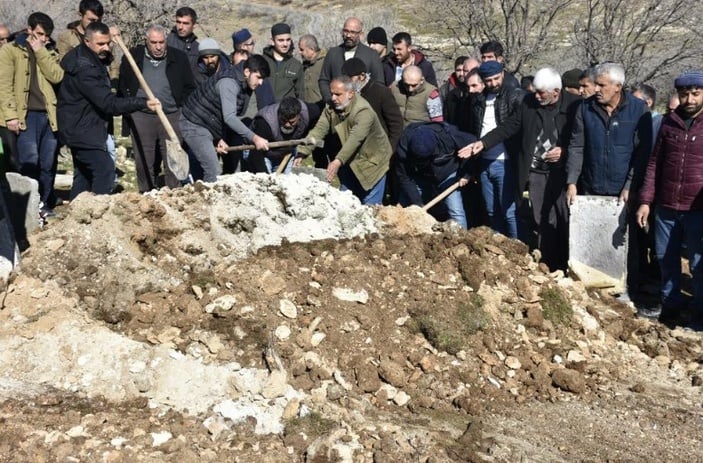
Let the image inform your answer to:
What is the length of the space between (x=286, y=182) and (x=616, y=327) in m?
2.73

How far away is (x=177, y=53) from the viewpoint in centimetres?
785

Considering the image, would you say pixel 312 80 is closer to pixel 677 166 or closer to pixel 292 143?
pixel 292 143

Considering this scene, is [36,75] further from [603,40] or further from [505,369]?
[603,40]

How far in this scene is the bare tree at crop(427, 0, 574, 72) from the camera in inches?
503

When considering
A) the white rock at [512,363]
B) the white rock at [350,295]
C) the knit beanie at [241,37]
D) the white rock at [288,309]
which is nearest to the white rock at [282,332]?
the white rock at [288,309]

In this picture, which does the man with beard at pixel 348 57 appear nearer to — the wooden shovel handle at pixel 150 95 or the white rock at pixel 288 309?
the wooden shovel handle at pixel 150 95

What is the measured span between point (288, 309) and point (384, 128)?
2.61 m

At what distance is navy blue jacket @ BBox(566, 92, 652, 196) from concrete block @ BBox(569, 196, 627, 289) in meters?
0.15

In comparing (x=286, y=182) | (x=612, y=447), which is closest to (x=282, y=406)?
(x=612, y=447)

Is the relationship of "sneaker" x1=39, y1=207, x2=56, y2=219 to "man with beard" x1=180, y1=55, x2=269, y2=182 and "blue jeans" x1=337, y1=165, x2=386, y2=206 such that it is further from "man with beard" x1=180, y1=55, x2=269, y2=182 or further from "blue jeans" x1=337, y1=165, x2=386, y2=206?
"blue jeans" x1=337, y1=165, x2=386, y2=206

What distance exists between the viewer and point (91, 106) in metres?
7.29

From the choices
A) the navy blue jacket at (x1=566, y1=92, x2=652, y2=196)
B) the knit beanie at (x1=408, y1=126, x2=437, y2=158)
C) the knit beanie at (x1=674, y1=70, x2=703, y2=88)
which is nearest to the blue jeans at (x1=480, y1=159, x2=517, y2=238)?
the knit beanie at (x1=408, y1=126, x2=437, y2=158)

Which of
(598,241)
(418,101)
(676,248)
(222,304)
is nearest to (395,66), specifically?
(418,101)

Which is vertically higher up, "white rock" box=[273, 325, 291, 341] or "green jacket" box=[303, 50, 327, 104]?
"green jacket" box=[303, 50, 327, 104]
